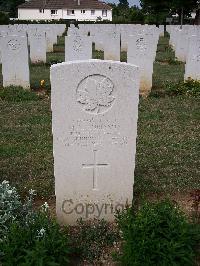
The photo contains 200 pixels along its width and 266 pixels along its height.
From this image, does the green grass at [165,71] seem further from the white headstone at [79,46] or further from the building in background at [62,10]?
the building in background at [62,10]

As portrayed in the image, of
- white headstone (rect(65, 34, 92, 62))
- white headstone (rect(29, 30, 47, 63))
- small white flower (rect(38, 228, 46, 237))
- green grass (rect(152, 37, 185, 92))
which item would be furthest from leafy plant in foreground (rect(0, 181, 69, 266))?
white headstone (rect(29, 30, 47, 63))

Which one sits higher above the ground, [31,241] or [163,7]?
[163,7]

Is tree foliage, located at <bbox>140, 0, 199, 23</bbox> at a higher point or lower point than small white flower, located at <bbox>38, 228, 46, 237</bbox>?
higher

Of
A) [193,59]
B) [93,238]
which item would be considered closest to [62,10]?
[193,59]

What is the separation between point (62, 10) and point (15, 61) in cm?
6663

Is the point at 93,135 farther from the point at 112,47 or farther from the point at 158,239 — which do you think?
the point at 112,47

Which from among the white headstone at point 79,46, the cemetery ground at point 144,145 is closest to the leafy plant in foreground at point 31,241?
the cemetery ground at point 144,145

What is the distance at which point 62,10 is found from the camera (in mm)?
74312

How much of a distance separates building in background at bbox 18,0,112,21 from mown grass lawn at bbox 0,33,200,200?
65.7m

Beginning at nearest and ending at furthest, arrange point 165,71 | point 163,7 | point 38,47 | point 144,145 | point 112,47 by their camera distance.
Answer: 1. point 144,145
2. point 165,71
3. point 112,47
4. point 38,47
5. point 163,7

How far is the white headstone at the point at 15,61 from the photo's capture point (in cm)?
1066

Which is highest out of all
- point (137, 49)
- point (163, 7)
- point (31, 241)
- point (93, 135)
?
point (163, 7)

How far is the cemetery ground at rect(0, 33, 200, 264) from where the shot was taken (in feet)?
18.0

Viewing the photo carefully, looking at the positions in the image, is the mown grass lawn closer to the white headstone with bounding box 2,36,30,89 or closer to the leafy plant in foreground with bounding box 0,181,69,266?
the white headstone with bounding box 2,36,30,89
